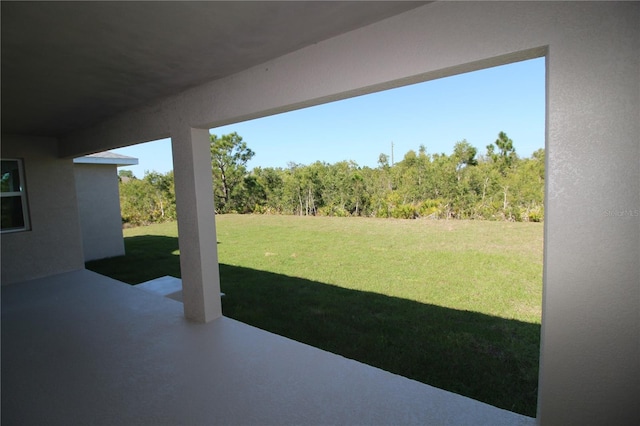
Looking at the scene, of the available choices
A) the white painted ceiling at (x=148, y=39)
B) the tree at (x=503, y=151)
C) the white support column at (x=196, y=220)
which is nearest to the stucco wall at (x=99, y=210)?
the white painted ceiling at (x=148, y=39)

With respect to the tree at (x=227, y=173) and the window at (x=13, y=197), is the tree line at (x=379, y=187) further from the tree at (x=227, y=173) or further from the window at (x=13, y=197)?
the window at (x=13, y=197)

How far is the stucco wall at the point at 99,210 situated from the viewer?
8.51 meters

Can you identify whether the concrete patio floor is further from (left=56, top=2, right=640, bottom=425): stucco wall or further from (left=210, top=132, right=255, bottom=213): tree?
(left=210, top=132, right=255, bottom=213): tree

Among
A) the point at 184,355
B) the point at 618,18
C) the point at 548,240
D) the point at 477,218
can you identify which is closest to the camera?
the point at 618,18

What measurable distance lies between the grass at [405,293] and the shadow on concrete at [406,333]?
0.5 inches

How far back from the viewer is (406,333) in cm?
404

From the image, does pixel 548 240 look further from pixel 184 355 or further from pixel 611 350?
pixel 184 355

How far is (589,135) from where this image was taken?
1651 mm

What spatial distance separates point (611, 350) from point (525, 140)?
46.5 feet

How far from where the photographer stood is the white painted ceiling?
1.88 meters

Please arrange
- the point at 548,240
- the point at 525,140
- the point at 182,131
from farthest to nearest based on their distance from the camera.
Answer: the point at 525,140
the point at 182,131
the point at 548,240

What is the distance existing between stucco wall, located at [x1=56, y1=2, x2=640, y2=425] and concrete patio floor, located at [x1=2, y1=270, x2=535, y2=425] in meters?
0.64

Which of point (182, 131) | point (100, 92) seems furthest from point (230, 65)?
point (100, 92)

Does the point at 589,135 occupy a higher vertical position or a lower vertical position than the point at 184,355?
higher
